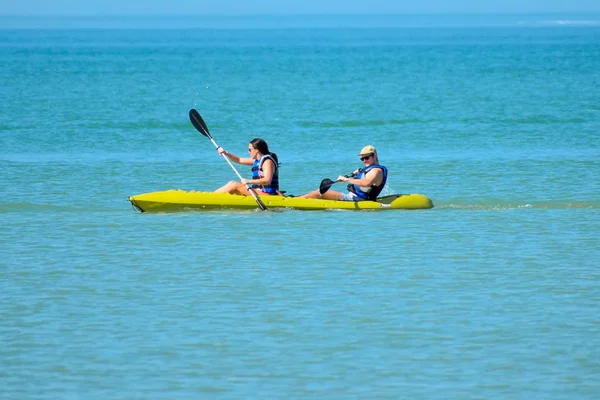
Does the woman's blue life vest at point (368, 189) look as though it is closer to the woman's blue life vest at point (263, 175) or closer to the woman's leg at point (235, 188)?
the woman's blue life vest at point (263, 175)

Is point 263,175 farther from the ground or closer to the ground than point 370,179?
farther from the ground

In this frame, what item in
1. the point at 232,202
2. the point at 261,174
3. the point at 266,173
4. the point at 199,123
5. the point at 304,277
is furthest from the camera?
the point at 199,123

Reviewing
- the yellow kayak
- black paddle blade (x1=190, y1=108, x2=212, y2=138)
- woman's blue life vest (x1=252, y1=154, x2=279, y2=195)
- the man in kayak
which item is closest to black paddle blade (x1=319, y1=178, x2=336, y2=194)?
the man in kayak

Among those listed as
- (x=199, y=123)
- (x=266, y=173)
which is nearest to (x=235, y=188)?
(x=266, y=173)

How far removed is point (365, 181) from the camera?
14898 mm

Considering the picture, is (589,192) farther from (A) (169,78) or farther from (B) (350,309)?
(A) (169,78)

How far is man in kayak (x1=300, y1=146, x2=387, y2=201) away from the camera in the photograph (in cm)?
1482

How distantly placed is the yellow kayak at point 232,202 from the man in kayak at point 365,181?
4.0 inches

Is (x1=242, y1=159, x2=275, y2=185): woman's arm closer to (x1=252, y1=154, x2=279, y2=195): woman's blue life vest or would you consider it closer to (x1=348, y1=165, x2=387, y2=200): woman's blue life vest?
(x1=252, y1=154, x2=279, y2=195): woman's blue life vest

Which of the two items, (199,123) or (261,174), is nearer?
(261,174)

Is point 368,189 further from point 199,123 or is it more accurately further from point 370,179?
point 199,123

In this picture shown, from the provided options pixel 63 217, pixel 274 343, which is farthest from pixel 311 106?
pixel 274 343

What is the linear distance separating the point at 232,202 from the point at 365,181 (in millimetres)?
1710

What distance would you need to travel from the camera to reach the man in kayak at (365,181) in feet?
48.6
